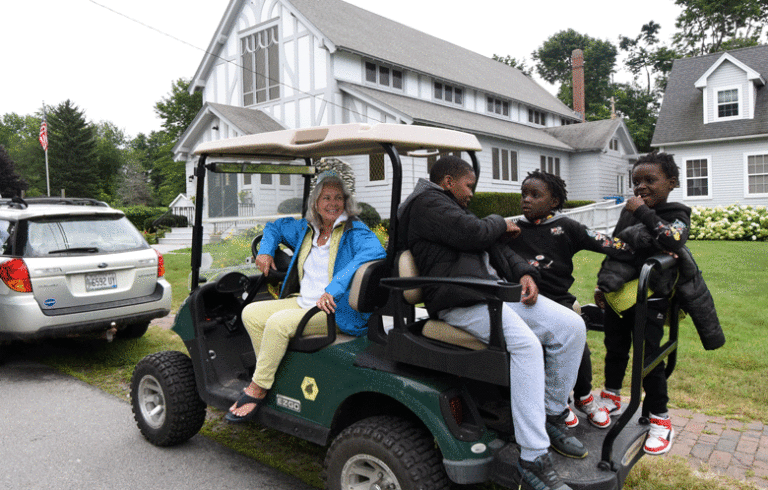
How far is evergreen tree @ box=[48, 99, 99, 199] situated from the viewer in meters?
58.1

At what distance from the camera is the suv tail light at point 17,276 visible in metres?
5.58

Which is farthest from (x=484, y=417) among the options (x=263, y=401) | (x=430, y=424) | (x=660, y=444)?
(x=263, y=401)

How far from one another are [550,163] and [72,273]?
937 inches

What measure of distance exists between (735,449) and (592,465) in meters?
1.73

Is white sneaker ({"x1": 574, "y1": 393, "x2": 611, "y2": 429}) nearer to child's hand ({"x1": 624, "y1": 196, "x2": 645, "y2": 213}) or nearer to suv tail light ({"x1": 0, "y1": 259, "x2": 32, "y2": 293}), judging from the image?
child's hand ({"x1": 624, "y1": 196, "x2": 645, "y2": 213})

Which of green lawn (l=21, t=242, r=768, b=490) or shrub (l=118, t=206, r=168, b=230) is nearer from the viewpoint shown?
green lawn (l=21, t=242, r=768, b=490)

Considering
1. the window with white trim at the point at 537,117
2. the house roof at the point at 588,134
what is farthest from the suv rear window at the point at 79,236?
the window with white trim at the point at 537,117

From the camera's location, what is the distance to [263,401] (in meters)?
3.38

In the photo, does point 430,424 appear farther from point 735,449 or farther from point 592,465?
point 735,449

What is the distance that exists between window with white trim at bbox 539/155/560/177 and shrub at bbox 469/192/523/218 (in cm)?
496

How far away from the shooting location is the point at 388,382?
279 centimetres

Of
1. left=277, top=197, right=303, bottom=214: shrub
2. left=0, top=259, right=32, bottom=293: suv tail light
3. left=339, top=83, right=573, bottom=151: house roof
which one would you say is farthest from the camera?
left=339, top=83, right=573, bottom=151: house roof

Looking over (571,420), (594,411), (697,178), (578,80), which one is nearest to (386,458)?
(571,420)

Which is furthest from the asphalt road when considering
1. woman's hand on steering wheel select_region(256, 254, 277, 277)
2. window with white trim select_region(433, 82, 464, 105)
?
window with white trim select_region(433, 82, 464, 105)
